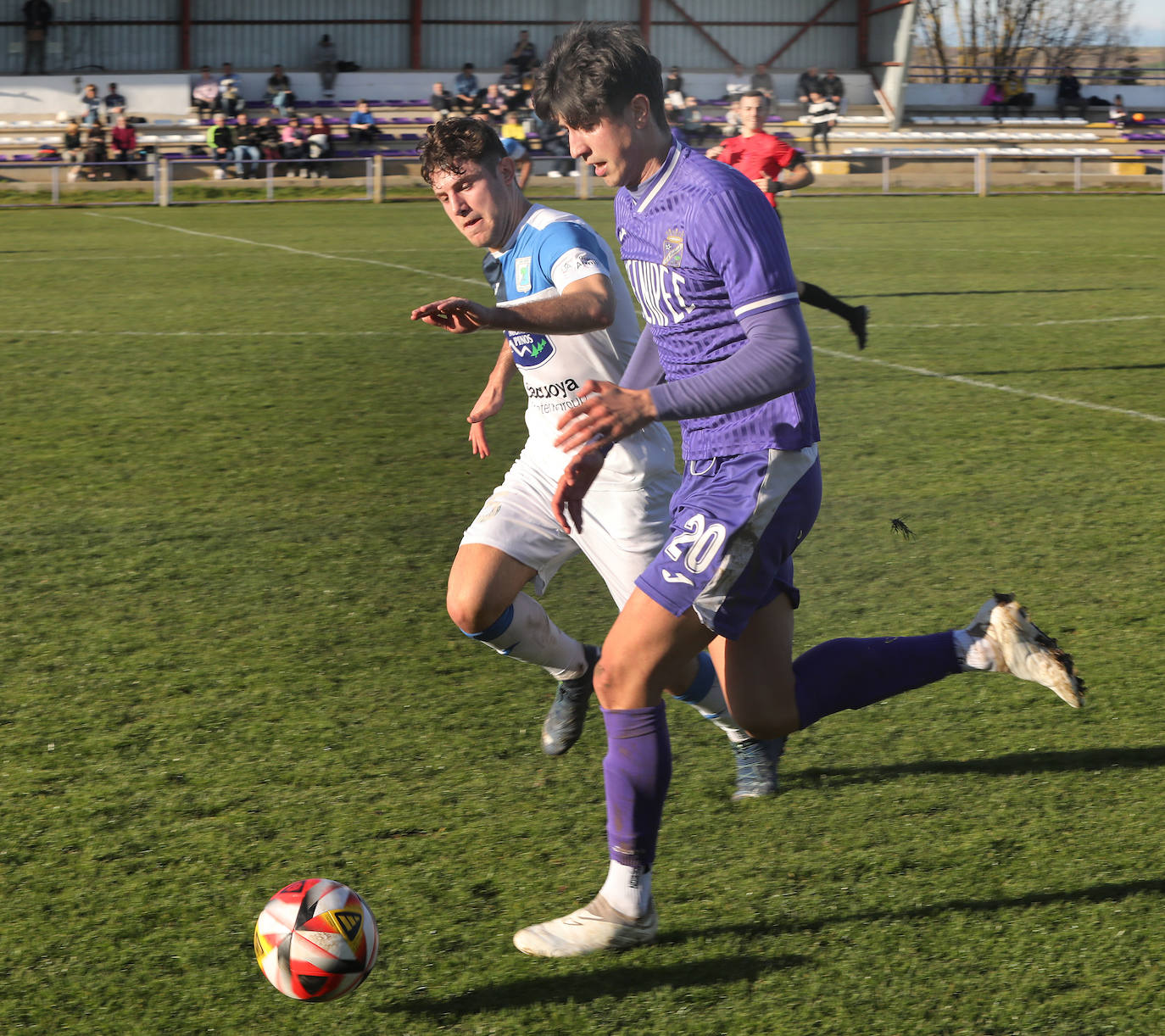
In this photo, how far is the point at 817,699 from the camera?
338cm

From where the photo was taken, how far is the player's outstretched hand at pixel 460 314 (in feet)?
9.87

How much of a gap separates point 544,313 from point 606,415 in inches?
31.7

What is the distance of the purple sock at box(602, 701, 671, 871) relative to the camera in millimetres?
2959

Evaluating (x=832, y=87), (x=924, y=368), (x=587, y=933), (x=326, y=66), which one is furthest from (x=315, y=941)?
(x=326, y=66)

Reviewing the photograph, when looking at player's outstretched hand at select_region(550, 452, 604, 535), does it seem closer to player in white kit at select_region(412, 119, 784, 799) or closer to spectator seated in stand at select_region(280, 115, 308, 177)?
player in white kit at select_region(412, 119, 784, 799)

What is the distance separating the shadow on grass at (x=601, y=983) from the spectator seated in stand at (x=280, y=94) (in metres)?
34.9

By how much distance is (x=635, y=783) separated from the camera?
2.96m

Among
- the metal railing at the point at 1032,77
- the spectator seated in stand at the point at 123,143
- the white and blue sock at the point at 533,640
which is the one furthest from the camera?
the metal railing at the point at 1032,77

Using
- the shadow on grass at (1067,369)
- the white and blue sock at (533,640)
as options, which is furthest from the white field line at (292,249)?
the white and blue sock at (533,640)

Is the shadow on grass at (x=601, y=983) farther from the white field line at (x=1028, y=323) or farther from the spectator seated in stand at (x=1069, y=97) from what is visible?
the spectator seated in stand at (x=1069, y=97)

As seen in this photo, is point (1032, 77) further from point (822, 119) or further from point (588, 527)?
point (588, 527)

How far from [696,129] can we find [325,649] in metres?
33.2

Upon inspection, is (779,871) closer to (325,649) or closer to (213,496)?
(325,649)

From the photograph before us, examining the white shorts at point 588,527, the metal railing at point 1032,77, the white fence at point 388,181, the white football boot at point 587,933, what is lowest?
the white football boot at point 587,933
